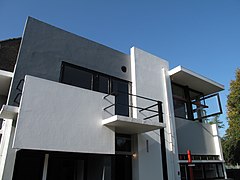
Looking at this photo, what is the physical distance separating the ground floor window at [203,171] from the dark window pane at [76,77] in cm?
589

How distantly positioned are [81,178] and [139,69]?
17.5 ft

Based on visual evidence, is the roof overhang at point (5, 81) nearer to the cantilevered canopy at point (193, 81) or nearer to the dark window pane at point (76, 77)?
the dark window pane at point (76, 77)

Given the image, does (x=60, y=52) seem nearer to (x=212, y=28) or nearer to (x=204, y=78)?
(x=212, y=28)

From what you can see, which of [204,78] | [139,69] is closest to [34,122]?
[139,69]

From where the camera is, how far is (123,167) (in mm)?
7926

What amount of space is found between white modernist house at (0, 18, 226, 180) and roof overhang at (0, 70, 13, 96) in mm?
37

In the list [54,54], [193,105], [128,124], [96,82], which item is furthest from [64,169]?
[193,105]

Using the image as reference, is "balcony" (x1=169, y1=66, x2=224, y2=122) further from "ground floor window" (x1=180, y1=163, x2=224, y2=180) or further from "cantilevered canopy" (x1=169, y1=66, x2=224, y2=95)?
"ground floor window" (x1=180, y1=163, x2=224, y2=180)

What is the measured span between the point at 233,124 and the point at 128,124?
1323 centimetres

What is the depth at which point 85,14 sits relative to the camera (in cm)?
→ 830

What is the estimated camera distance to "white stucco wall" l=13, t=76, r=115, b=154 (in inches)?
213

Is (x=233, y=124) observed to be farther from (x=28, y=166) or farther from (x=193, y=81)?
(x=28, y=166)

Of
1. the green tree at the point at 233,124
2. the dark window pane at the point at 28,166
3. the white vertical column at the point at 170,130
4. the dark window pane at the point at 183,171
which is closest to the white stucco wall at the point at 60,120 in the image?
the dark window pane at the point at 28,166

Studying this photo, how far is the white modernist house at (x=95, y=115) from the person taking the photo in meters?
5.70
